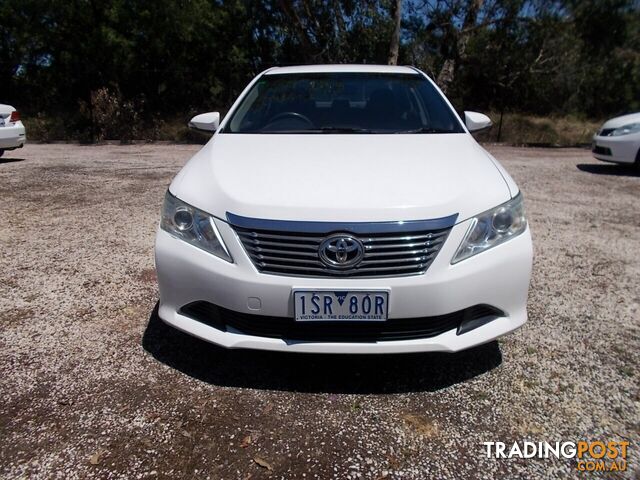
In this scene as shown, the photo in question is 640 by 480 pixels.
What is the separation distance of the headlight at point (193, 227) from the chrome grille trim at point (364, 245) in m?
0.18

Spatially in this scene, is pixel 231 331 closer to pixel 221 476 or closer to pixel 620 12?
pixel 221 476

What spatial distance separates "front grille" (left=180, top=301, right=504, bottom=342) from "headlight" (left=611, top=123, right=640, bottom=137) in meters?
7.41

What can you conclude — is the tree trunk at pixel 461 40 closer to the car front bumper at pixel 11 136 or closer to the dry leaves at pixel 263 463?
the car front bumper at pixel 11 136

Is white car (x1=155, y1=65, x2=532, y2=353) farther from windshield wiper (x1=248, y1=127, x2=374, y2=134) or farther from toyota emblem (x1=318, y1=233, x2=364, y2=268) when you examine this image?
windshield wiper (x1=248, y1=127, x2=374, y2=134)

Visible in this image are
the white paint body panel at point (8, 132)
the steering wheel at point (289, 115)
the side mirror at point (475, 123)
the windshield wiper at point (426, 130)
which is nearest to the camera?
the windshield wiper at point (426, 130)

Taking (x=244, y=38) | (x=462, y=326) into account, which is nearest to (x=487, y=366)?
(x=462, y=326)

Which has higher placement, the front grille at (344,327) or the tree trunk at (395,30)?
the tree trunk at (395,30)

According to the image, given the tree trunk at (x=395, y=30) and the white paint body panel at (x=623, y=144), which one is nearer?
the white paint body panel at (x=623, y=144)

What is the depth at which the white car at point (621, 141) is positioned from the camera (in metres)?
7.69

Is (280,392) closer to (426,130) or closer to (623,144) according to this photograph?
(426,130)

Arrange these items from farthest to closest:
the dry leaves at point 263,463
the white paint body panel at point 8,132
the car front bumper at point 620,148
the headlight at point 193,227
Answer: the white paint body panel at point 8,132
the car front bumper at point 620,148
the headlight at point 193,227
the dry leaves at point 263,463

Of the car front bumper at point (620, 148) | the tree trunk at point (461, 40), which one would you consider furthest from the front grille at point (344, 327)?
the tree trunk at point (461, 40)

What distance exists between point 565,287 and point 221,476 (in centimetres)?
265

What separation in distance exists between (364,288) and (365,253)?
14 cm
